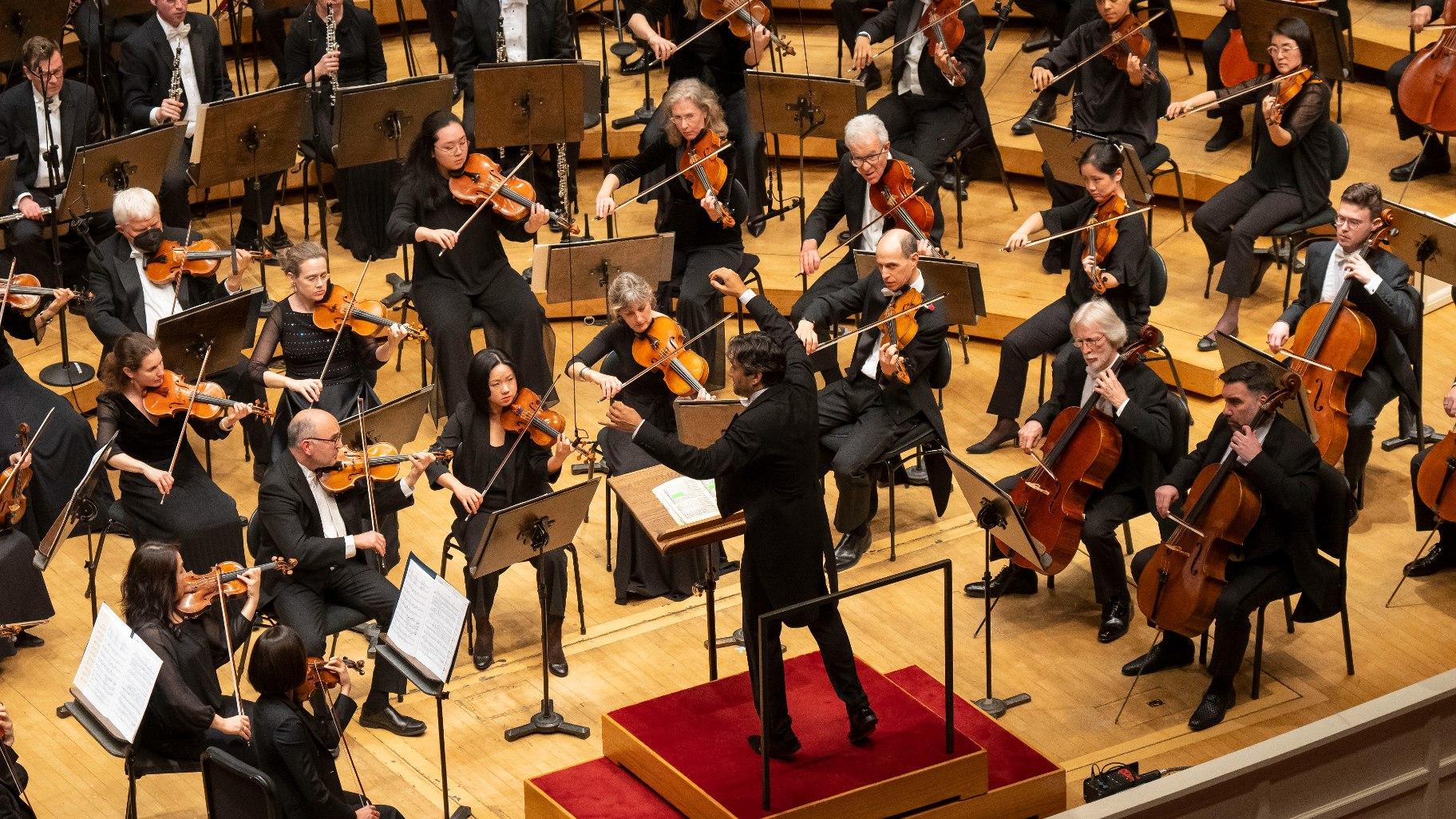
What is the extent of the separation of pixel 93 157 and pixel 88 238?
328 millimetres

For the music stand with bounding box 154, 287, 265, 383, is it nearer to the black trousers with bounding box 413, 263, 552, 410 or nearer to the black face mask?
the black face mask

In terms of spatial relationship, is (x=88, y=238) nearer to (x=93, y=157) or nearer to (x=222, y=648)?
(x=93, y=157)

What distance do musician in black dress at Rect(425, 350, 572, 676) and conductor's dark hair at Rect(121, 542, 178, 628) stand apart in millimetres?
985

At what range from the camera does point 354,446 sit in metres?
6.19

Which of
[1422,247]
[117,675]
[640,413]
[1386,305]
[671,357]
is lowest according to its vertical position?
[640,413]

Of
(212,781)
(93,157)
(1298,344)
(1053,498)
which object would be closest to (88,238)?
(93,157)

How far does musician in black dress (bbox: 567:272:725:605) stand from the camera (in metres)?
6.55

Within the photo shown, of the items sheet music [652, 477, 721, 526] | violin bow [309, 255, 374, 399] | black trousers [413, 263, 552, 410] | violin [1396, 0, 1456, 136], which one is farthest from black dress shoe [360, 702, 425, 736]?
violin [1396, 0, 1456, 136]

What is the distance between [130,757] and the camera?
17.1ft

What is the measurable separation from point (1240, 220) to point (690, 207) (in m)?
2.04

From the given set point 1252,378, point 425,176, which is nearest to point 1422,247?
point 1252,378

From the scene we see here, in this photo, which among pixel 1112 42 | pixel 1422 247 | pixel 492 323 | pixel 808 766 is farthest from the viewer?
pixel 1112 42

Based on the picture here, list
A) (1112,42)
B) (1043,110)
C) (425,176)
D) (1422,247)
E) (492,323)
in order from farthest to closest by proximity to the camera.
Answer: (1043,110) < (1112,42) < (492,323) < (425,176) < (1422,247)

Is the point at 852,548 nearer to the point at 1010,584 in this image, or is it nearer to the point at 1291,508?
the point at 1010,584
